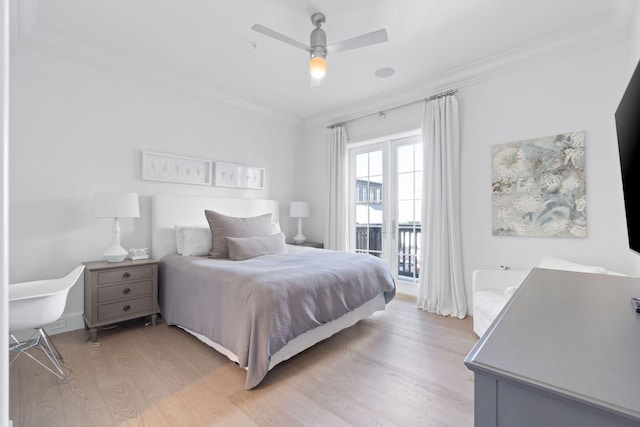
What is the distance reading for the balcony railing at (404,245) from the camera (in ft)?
12.9

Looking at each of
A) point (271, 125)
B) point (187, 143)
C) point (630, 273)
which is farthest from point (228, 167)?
point (630, 273)

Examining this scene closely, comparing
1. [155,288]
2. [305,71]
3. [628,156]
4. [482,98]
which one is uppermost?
[305,71]

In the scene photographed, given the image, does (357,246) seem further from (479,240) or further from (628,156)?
(628,156)

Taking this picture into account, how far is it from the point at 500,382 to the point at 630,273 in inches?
115

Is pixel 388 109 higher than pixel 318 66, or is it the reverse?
pixel 388 109

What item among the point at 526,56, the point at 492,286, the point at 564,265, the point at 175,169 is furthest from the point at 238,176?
the point at 564,265

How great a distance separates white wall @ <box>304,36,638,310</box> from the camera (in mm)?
2514

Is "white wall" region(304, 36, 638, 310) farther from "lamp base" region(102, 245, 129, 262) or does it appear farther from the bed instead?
"lamp base" region(102, 245, 129, 262)

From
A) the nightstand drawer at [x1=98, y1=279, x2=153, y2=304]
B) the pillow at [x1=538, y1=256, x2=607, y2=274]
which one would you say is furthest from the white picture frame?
the pillow at [x1=538, y1=256, x2=607, y2=274]

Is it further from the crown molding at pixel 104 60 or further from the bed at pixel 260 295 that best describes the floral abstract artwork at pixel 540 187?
the crown molding at pixel 104 60

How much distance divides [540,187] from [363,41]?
2170 millimetres

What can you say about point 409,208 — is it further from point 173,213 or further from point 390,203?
point 173,213

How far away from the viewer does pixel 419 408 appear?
1.72 meters

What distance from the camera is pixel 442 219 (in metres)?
3.36
